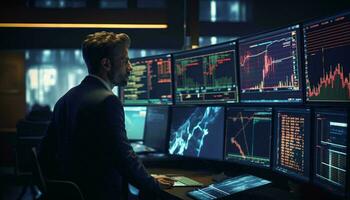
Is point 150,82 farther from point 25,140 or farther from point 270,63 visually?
point 25,140

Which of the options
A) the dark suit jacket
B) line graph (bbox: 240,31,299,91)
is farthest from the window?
the dark suit jacket

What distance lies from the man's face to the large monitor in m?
1.12

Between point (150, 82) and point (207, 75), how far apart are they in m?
0.70

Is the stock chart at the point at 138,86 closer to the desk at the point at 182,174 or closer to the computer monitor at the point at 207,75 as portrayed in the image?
the computer monitor at the point at 207,75

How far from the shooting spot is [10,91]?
7.77m

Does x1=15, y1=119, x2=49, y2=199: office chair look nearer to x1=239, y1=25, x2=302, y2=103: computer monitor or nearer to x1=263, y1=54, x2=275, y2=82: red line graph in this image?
x1=239, y1=25, x2=302, y2=103: computer monitor

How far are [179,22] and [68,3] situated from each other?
2.97m

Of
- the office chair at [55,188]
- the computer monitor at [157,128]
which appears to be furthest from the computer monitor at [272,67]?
the office chair at [55,188]

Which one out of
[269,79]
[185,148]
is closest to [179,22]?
[185,148]

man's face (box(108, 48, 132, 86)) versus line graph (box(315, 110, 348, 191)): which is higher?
man's face (box(108, 48, 132, 86))

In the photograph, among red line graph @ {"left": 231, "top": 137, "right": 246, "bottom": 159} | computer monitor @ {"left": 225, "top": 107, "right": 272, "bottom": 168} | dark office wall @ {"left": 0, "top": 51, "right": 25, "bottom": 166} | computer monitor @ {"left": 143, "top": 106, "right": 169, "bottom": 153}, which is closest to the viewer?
computer monitor @ {"left": 225, "top": 107, "right": 272, "bottom": 168}

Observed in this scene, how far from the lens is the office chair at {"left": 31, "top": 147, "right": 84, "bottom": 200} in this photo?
1.94 m

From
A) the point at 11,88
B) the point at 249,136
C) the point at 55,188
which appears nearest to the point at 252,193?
the point at 249,136

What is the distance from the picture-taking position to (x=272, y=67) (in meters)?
2.37
